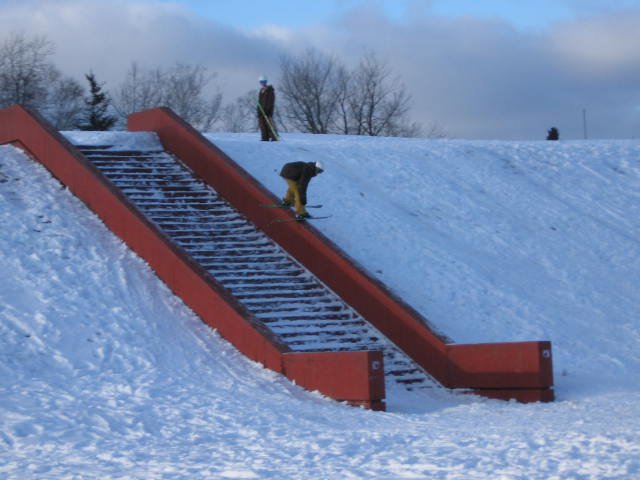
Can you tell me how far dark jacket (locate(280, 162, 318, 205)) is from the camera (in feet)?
51.9

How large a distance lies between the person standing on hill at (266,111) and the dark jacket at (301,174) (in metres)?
5.80

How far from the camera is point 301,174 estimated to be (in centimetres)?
1582

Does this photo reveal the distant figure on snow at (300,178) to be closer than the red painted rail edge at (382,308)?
No

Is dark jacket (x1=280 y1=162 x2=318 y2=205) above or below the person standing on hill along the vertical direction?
below

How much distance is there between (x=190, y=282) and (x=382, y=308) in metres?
2.69

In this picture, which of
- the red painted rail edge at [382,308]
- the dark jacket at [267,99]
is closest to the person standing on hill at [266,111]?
the dark jacket at [267,99]

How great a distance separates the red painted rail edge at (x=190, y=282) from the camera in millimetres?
11453

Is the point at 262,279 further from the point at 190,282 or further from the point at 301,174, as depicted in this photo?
the point at 301,174

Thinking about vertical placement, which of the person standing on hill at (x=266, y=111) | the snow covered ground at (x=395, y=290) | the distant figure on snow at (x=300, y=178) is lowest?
the snow covered ground at (x=395, y=290)

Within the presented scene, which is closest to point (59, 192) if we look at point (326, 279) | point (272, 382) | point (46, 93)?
point (326, 279)

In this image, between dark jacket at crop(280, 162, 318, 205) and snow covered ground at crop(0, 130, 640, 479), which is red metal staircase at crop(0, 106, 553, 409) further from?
dark jacket at crop(280, 162, 318, 205)

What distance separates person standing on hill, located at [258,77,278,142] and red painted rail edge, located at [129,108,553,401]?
3.48 meters

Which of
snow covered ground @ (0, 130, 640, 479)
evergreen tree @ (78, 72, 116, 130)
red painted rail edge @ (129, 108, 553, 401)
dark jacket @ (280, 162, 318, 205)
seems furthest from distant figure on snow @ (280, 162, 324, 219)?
evergreen tree @ (78, 72, 116, 130)

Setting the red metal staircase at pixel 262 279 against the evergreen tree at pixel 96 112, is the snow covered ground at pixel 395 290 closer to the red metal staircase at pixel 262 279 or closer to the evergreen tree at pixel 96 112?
the red metal staircase at pixel 262 279
